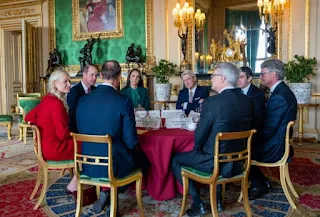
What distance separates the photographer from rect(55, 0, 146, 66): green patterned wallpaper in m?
7.85

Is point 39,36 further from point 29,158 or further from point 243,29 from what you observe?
point 243,29

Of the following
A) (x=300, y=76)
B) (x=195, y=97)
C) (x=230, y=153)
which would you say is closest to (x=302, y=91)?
(x=300, y=76)

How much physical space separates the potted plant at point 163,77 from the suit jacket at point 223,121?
172 inches

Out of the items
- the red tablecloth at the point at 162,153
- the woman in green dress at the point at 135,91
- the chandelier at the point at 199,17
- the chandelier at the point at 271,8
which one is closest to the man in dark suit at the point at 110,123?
the red tablecloth at the point at 162,153

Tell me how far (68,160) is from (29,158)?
8.22ft

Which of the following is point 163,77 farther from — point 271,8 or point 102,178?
point 102,178

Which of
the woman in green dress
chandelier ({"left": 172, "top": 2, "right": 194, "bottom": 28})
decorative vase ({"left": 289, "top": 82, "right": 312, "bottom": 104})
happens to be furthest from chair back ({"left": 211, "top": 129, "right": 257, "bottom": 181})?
chandelier ({"left": 172, "top": 2, "right": 194, "bottom": 28})

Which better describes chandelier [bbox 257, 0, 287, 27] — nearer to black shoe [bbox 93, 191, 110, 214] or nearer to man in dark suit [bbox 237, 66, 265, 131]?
man in dark suit [bbox 237, 66, 265, 131]

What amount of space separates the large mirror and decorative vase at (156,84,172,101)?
0.92 m

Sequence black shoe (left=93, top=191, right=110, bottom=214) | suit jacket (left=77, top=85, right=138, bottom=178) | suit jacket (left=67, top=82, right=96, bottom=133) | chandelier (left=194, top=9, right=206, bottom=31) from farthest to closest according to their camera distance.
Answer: chandelier (left=194, top=9, right=206, bottom=31)
suit jacket (left=67, top=82, right=96, bottom=133)
black shoe (left=93, top=191, right=110, bottom=214)
suit jacket (left=77, top=85, right=138, bottom=178)

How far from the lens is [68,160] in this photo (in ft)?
10.1

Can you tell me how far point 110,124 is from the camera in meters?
2.50

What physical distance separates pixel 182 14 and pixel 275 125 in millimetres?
4581

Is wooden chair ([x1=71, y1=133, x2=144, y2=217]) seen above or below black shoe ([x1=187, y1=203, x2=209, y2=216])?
above
